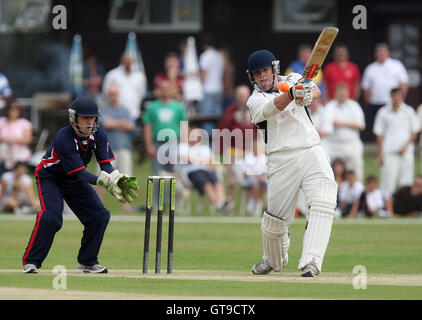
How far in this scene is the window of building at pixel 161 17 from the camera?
29.0m

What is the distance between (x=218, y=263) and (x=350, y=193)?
6504 mm

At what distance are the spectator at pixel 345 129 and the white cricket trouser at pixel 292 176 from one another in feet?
28.3

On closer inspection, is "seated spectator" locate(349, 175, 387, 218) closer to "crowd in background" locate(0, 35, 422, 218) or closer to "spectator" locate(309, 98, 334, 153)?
"crowd in background" locate(0, 35, 422, 218)

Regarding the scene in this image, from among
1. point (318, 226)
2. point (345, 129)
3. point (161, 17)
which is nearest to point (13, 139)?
point (345, 129)

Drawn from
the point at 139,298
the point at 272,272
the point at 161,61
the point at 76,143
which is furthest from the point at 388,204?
the point at 161,61

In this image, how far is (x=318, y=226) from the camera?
9586 millimetres

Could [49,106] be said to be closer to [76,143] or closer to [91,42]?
[91,42]

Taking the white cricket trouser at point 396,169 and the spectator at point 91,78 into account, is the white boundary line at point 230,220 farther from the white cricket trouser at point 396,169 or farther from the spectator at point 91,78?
the spectator at point 91,78

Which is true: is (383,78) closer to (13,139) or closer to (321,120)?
(321,120)

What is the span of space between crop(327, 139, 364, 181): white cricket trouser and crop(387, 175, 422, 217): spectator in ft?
3.01

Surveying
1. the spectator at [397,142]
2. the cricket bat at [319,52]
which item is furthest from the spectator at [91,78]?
the cricket bat at [319,52]

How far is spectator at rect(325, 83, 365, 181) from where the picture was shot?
1850cm

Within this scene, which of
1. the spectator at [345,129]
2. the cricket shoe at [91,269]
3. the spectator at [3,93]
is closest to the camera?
the cricket shoe at [91,269]
